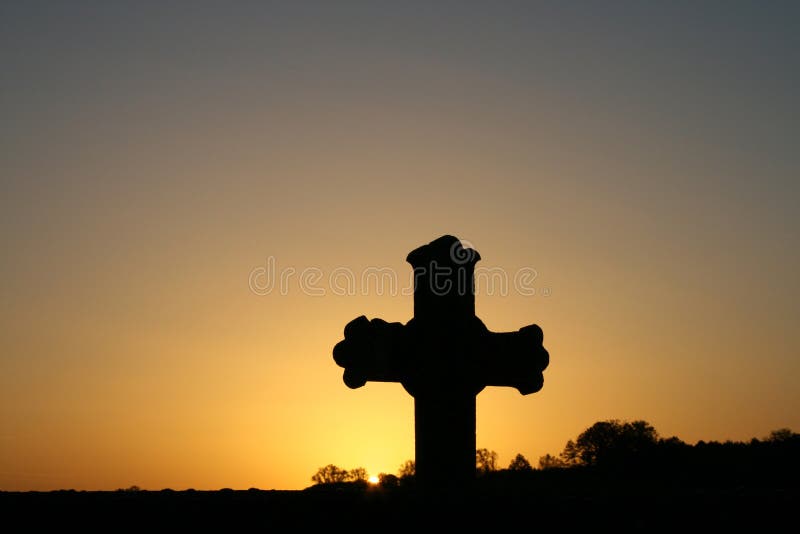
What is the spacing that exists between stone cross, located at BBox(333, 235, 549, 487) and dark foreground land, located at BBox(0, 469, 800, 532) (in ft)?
7.57

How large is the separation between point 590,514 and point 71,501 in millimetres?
2388

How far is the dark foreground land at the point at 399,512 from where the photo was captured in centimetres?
401

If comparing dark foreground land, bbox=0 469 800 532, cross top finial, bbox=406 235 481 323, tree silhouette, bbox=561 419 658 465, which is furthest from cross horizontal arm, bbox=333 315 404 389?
tree silhouette, bbox=561 419 658 465

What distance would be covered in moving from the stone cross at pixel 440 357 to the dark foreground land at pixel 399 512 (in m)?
2.31

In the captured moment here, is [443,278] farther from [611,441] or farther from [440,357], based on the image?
[611,441]

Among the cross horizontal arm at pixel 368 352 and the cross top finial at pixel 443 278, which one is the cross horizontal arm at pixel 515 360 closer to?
the cross top finial at pixel 443 278

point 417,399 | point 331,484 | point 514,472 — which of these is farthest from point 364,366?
point 514,472

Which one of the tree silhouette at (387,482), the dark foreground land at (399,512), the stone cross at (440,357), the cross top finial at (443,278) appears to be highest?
the cross top finial at (443,278)

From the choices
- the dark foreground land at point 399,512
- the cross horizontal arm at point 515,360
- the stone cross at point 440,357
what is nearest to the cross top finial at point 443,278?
the stone cross at point 440,357

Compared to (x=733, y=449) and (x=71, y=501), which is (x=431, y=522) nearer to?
(x=71, y=501)

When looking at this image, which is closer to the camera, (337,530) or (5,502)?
(337,530)

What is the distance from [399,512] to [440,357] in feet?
9.16

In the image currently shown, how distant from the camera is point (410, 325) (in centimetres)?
697

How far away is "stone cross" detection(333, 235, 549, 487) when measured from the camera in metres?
6.66
